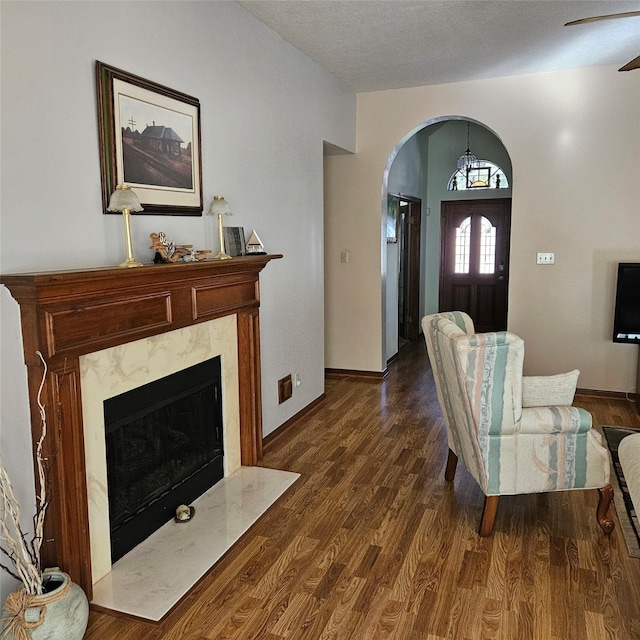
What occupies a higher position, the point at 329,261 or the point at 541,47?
the point at 541,47

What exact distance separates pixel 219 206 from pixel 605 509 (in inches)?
97.3

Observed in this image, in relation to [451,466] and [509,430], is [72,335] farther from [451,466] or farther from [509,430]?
[451,466]

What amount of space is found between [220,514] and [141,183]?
5.54ft

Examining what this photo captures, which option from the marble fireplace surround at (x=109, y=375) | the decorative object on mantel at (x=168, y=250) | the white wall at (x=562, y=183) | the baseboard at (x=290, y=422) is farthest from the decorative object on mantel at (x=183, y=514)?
the white wall at (x=562, y=183)

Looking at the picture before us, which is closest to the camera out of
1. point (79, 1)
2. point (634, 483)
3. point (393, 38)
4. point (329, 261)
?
point (634, 483)

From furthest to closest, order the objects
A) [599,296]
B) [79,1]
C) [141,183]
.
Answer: [599,296]
[141,183]
[79,1]

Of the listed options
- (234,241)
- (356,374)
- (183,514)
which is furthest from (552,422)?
(356,374)

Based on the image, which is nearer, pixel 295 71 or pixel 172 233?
pixel 172 233

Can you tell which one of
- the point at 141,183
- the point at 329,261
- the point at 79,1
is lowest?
the point at 329,261

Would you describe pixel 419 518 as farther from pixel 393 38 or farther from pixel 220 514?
pixel 393 38

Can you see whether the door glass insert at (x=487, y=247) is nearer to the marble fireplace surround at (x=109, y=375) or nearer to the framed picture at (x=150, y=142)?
the marble fireplace surround at (x=109, y=375)

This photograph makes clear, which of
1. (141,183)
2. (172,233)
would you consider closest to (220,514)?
(172,233)

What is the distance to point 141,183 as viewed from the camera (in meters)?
2.62

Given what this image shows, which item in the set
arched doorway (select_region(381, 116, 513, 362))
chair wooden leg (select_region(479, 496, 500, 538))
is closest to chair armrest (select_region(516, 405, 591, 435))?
chair wooden leg (select_region(479, 496, 500, 538))
